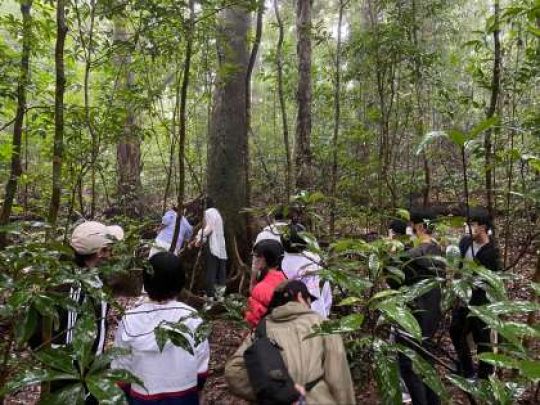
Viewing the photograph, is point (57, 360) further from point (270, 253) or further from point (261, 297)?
point (270, 253)

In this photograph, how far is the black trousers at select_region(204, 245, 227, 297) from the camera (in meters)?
6.60

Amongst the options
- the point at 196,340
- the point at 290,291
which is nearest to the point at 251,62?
the point at 290,291

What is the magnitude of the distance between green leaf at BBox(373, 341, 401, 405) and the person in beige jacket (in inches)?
10.8

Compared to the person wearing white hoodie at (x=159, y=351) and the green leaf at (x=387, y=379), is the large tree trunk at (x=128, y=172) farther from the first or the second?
the green leaf at (x=387, y=379)

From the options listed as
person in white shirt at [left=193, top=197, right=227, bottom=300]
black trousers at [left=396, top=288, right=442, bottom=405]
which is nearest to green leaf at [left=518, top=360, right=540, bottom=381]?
black trousers at [left=396, top=288, right=442, bottom=405]

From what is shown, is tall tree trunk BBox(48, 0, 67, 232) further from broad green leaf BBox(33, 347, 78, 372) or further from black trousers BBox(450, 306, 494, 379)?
black trousers BBox(450, 306, 494, 379)

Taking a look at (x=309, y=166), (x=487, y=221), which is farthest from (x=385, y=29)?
(x=487, y=221)

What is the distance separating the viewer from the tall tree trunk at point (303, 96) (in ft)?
24.9

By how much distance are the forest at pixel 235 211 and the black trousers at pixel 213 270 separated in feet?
0.16

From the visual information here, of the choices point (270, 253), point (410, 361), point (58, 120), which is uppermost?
Result: point (58, 120)

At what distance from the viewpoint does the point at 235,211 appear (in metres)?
7.27

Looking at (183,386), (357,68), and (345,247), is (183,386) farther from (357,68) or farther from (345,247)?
(357,68)

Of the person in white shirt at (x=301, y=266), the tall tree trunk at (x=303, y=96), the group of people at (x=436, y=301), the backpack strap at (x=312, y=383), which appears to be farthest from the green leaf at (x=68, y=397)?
the tall tree trunk at (x=303, y=96)

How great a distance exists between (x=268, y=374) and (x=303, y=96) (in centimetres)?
652
